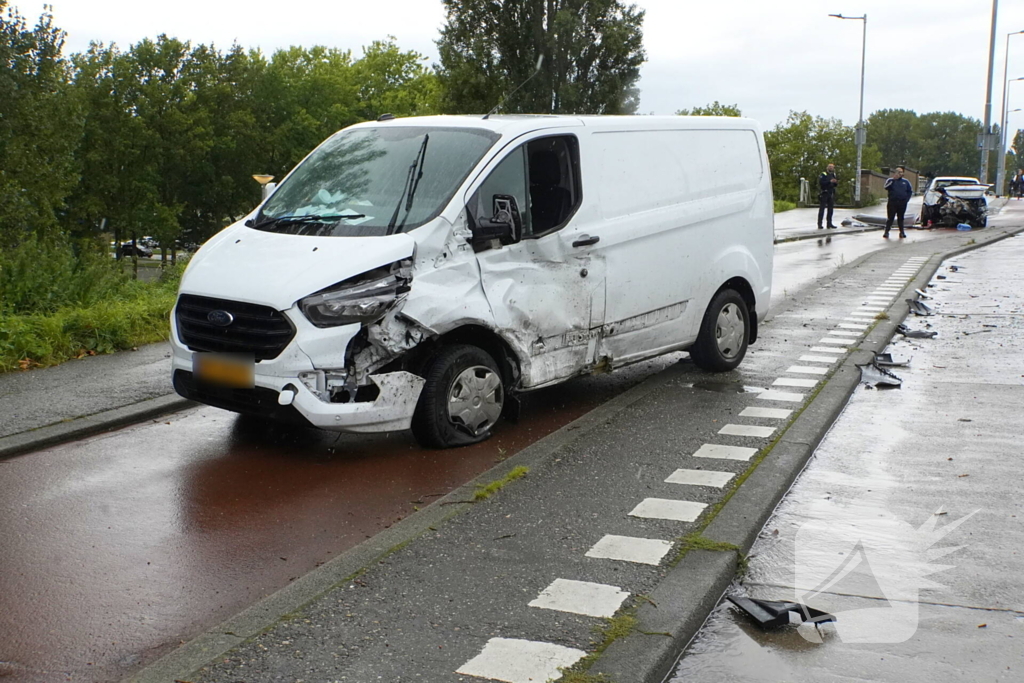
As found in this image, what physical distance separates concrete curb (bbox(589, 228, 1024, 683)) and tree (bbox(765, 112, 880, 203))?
57.0 m

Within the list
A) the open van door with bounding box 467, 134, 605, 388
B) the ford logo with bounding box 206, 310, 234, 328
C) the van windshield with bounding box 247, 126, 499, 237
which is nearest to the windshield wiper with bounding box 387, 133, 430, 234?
the van windshield with bounding box 247, 126, 499, 237

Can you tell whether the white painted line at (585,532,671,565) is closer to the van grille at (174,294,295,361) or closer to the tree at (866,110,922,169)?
the van grille at (174,294,295,361)

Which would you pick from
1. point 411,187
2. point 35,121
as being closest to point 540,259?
point 411,187

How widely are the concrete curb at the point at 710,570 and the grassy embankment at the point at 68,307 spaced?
20.5 ft

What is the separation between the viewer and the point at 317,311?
6.14 m

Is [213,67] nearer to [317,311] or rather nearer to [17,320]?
[17,320]

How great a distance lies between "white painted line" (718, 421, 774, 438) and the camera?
7.26 metres

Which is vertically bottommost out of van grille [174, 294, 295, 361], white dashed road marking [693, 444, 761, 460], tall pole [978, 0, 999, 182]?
white dashed road marking [693, 444, 761, 460]

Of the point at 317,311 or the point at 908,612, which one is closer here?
the point at 908,612

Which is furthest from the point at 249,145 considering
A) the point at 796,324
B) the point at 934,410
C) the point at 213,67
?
the point at 934,410

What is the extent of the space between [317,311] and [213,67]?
63.1 meters

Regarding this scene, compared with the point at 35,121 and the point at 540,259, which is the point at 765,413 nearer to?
the point at 540,259

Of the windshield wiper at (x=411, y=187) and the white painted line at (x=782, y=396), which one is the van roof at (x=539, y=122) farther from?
the white painted line at (x=782, y=396)

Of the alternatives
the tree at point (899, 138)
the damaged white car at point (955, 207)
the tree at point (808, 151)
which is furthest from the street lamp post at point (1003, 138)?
the tree at point (899, 138)
